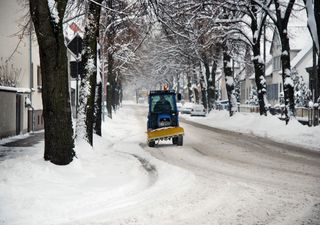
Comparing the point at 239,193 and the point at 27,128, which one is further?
the point at 27,128

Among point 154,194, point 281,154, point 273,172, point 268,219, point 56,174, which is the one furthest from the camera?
point 281,154

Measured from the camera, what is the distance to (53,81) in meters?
10.3

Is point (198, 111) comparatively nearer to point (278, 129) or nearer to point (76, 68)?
point (278, 129)

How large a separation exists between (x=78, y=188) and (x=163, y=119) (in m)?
10.2

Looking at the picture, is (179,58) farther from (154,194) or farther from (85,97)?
(154,194)

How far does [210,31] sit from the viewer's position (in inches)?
1054

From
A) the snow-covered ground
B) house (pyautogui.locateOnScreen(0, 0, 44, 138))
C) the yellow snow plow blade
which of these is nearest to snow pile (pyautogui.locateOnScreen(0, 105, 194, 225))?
the snow-covered ground

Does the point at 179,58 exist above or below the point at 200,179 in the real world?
above

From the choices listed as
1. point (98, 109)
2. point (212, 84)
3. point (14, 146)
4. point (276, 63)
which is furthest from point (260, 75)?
point (276, 63)

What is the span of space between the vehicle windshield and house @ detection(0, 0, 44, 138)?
6.24 metres

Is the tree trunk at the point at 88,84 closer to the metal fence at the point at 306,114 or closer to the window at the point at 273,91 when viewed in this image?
the metal fence at the point at 306,114

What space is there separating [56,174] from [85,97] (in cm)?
490

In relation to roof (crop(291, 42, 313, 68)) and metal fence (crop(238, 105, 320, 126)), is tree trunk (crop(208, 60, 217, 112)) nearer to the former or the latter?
metal fence (crop(238, 105, 320, 126))

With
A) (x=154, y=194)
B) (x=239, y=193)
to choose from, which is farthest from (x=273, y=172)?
(x=154, y=194)
